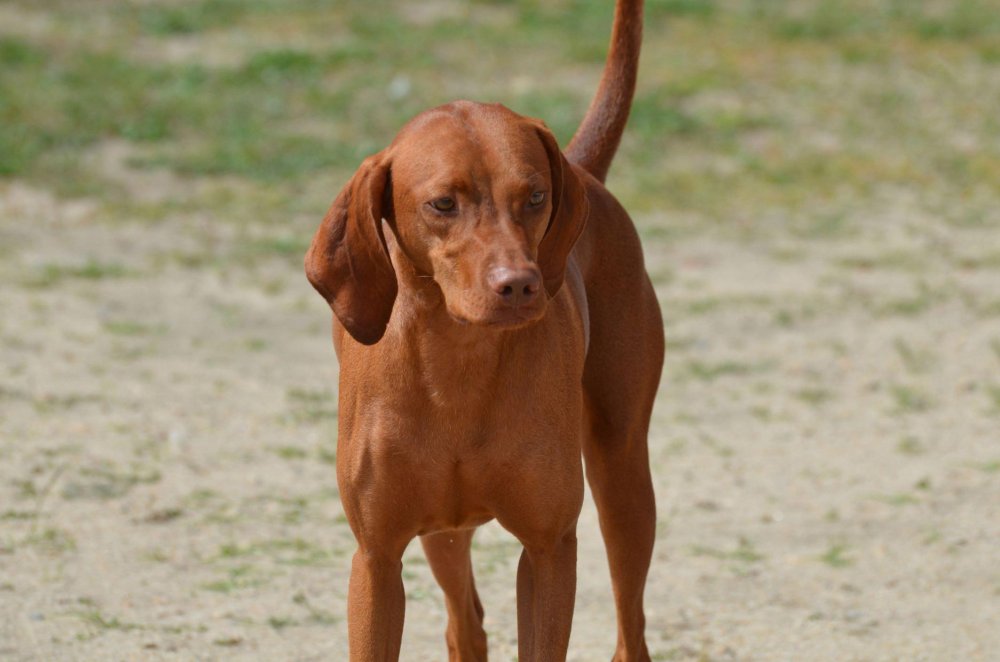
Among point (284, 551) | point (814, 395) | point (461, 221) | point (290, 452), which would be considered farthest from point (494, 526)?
point (461, 221)

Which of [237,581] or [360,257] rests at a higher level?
[360,257]

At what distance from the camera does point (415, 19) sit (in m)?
12.4

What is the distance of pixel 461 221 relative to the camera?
121 inches

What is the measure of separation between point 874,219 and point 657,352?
536 centimetres

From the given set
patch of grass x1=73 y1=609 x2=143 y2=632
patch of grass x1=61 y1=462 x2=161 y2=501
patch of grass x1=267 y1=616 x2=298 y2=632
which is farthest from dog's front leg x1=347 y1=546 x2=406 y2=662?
patch of grass x1=61 y1=462 x2=161 y2=501

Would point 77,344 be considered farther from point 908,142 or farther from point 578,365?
point 908,142

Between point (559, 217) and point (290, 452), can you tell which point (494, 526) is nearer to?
point (290, 452)

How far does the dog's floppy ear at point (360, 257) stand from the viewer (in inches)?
126

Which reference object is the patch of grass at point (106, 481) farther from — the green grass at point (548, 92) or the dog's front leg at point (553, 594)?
the green grass at point (548, 92)

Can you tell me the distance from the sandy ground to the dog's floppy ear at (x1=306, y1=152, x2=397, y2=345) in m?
1.58

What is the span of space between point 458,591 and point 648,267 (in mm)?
4398

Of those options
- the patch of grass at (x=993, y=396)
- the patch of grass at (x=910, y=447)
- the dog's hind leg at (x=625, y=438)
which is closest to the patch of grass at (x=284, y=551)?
the dog's hind leg at (x=625, y=438)

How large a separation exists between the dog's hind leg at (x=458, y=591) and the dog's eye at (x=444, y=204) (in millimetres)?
1173

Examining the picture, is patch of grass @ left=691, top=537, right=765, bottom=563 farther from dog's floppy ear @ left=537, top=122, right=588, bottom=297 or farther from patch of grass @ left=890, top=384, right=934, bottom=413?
dog's floppy ear @ left=537, top=122, right=588, bottom=297
